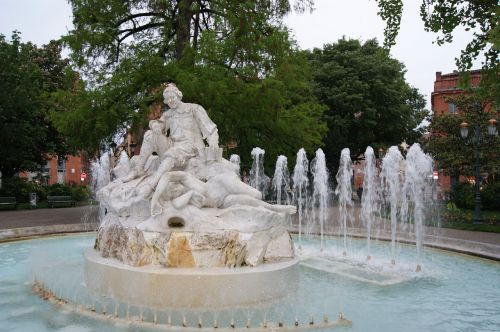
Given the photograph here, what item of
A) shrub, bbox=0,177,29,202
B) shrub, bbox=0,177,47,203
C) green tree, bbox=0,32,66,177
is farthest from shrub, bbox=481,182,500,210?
shrub, bbox=0,177,29,202

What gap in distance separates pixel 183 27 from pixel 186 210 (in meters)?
12.7

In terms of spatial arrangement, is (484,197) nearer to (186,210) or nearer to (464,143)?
(464,143)

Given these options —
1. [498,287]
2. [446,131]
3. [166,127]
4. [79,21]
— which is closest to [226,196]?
[166,127]

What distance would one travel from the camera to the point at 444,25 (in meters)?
8.88

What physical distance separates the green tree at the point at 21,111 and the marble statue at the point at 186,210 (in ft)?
60.7

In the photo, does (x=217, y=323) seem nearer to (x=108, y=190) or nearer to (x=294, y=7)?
(x=108, y=190)

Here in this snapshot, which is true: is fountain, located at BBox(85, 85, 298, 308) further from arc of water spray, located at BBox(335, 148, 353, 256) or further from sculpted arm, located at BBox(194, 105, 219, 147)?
arc of water spray, located at BBox(335, 148, 353, 256)

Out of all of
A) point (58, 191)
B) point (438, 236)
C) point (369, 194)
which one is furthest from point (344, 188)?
point (58, 191)

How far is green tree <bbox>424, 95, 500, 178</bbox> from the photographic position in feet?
88.2

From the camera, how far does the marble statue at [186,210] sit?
696 centimetres

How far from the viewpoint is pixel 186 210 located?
7328mm

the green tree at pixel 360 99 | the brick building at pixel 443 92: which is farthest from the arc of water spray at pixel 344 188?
the brick building at pixel 443 92

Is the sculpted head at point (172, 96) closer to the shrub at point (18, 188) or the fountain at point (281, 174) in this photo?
the fountain at point (281, 174)

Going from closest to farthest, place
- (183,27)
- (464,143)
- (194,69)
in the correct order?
(194,69) → (183,27) → (464,143)
